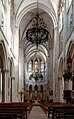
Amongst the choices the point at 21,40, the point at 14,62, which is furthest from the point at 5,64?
the point at 21,40

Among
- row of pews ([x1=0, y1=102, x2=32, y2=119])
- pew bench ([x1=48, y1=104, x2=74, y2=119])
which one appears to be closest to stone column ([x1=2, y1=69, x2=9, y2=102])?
row of pews ([x1=0, y1=102, x2=32, y2=119])

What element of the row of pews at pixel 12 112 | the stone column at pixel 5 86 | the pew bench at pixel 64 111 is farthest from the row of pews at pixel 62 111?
the stone column at pixel 5 86

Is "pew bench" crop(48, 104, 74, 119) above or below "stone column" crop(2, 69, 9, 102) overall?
below

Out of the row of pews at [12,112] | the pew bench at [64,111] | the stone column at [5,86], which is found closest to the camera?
the row of pews at [12,112]

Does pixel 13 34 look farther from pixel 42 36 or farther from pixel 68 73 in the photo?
pixel 68 73

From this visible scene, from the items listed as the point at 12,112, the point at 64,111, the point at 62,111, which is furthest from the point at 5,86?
the point at 12,112

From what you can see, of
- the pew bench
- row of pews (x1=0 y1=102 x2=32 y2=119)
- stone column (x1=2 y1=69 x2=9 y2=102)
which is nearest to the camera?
row of pews (x1=0 y1=102 x2=32 y2=119)

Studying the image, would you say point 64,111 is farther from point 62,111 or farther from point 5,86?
point 5,86

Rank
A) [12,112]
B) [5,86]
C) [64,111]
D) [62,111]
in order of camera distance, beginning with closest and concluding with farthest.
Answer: [12,112] < [64,111] < [62,111] < [5,86]

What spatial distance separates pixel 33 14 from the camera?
37.9 m

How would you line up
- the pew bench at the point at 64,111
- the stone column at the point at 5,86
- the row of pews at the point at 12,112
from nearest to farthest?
the row of pews at the point at 12,112 < the pew bench at the point at 64,111 < the stone column at the point at 5,86

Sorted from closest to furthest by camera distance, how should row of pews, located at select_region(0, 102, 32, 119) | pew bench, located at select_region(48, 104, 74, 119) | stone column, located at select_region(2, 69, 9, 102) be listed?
1. row of pews, located at select_region(0, 102, 32, 119)
2. pew bench, located at select_region(48, 104, 74, 119)
3. stone column, located at select_region(2, 69, 9, 102)

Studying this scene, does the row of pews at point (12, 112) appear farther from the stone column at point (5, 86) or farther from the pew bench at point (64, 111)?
the stone column at point (5, 86)

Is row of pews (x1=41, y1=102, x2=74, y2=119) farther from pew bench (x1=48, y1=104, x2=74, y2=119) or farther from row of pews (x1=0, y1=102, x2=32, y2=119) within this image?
row of pews (x1=0, y1=102, x2=32, y2=119)
